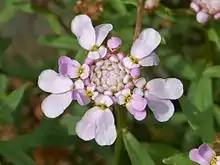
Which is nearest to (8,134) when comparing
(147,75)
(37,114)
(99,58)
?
(37,114)

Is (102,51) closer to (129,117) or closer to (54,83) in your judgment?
(54,83)

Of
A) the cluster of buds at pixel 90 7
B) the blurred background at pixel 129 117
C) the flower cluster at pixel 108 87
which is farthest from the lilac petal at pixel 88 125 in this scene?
the cluster of buds at pixel 90 7

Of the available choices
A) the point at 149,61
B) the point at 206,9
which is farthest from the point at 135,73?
the point at 206,9

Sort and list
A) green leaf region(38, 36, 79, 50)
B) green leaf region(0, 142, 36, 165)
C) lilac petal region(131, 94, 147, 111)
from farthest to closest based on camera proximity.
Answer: green leaf region(38, 36, 79, 50) < green leaf region(0, 142, 36, 165) < lilac petal region(131, 94, 147, 111)

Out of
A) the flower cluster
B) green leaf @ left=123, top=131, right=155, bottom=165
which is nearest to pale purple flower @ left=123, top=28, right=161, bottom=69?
the flower cluster

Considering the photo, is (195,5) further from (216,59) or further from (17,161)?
(17,161)

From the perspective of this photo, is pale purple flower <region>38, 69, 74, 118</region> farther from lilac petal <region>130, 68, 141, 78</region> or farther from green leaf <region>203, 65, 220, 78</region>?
green leaf <region>203, 65, 220, 78</region>
